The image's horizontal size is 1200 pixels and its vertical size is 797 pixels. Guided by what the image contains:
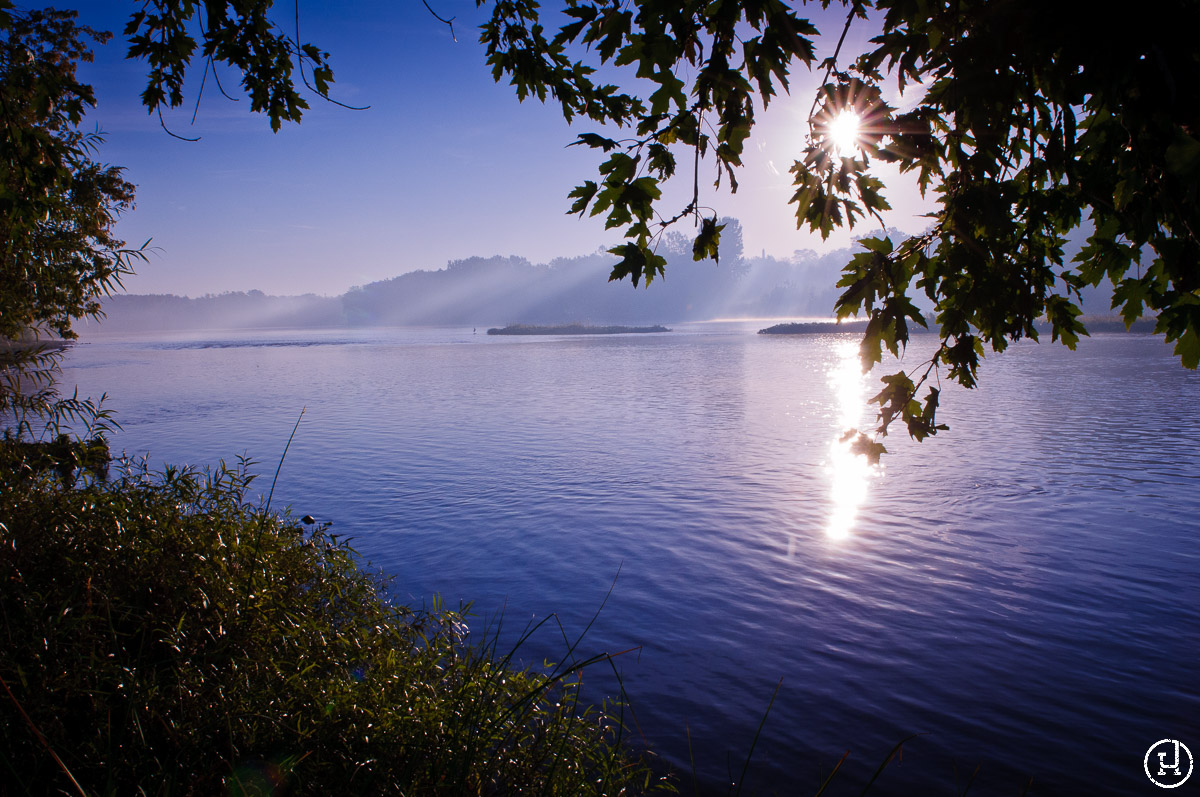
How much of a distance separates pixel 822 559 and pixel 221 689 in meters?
8.06

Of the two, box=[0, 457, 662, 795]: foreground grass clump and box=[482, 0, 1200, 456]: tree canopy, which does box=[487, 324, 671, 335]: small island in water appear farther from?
box=[482, 0, 1200, 456]: tree canopy

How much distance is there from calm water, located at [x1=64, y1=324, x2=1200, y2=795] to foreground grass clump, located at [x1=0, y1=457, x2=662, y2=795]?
72.5 inches

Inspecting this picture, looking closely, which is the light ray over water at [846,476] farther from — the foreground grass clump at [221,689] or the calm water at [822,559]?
the foreground grass clump at [221,689]

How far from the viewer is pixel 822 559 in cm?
977

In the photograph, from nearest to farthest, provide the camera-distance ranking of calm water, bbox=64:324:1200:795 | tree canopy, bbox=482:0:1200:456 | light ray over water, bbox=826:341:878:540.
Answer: tree canopy, bbox=482:0:1200:456, calm water, bbox=64:324:1200:795, light ray over water, bbox=826:341:878:540

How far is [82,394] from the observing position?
31484 mm

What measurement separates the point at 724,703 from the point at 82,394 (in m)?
36.4

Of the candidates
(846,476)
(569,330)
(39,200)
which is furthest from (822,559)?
(569,330)

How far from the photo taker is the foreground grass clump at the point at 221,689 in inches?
138

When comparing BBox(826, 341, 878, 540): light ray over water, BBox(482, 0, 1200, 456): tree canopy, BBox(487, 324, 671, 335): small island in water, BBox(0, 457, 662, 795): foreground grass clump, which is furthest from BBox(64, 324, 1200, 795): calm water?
BBox(487, 324, 671, 335): small island in water

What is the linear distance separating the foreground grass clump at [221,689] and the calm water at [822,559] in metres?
1.84

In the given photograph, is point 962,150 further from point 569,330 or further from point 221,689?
point 569,330

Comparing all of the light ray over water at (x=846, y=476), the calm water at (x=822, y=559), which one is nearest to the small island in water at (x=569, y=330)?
the light ray over water at (x=846, y=476)

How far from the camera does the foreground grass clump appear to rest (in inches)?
138
